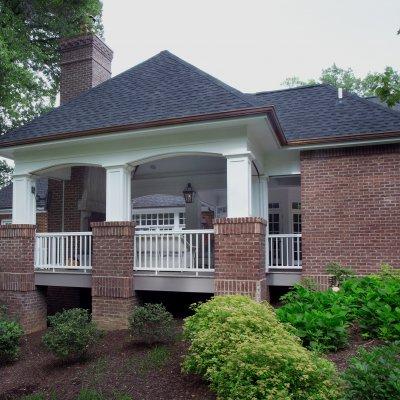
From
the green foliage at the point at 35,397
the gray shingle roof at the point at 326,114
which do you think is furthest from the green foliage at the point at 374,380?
the gray shingle roof at the point at 326,114

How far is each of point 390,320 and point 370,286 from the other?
1416 millimetres

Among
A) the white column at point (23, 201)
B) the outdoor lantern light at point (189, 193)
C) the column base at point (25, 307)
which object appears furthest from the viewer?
the outdoor lantern light at point (189, 193)

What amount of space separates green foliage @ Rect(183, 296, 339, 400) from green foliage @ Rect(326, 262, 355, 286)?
3426 millimetres

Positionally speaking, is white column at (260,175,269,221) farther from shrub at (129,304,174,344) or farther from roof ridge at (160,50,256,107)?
shrub at (129,304,174,344)

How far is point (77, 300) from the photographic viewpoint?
1231 centimetres

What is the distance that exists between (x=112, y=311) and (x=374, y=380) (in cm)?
620

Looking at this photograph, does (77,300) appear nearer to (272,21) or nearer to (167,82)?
(167,82)

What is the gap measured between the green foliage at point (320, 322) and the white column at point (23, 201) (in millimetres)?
6523

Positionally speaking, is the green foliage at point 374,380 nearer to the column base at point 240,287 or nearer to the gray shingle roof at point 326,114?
the column base at point 240,287

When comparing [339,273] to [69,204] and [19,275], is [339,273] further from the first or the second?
[69,204]

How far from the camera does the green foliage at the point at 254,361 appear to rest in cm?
442

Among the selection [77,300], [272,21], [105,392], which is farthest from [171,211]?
[105,392]

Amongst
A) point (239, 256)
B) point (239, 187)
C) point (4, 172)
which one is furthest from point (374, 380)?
point (4, 172)

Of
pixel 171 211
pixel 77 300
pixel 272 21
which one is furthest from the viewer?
pixel 171 211
